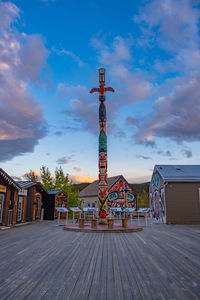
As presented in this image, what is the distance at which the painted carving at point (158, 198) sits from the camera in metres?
20.3

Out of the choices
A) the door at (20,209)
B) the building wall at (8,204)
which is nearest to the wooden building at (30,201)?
the door at (20,209)

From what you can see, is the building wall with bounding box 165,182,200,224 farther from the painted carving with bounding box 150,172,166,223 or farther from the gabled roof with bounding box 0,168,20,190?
the gabled roof with bounding box 0,168,20,190

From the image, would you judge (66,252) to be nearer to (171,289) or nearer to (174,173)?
(171,289)

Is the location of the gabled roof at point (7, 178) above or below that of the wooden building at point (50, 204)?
above

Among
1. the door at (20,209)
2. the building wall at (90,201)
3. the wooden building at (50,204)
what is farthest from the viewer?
the building wall at (90,201)

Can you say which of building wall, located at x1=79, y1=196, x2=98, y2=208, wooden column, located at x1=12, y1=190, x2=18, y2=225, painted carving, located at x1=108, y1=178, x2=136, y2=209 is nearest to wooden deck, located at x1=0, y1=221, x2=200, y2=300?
wooden column, located at x1=12, y1=190, x2=18, y2=225

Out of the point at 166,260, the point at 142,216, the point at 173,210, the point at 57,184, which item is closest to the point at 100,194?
the point at 173,210

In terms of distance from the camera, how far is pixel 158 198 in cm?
2197

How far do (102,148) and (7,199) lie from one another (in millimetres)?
8431

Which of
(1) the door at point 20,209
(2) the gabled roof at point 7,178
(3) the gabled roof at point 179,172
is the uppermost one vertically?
(3) the gabled roof at point 179,172

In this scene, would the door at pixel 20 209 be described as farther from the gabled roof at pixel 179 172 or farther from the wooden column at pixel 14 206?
the gabled roof at pixel 179 172

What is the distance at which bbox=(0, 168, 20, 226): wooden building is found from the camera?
52.7ft

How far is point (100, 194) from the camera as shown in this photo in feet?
54.4

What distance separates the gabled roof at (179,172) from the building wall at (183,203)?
481 millimetres
